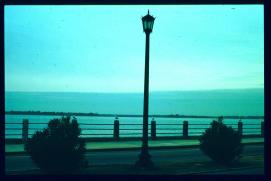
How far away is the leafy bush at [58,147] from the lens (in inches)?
404

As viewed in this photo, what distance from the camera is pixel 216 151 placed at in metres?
13.6

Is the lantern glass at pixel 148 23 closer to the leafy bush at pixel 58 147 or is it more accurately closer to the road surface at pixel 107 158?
the leafy bush at pixel 58 147

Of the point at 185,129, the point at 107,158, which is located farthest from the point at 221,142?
the point at 185,129

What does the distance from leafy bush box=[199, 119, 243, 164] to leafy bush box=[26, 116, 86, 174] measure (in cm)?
490

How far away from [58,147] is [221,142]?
225 inches

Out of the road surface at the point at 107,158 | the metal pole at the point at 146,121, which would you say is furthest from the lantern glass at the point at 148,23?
the road surface at the point at 107,158

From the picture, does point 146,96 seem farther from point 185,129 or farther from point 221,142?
point 185,129

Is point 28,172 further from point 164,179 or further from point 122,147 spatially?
point 122,147

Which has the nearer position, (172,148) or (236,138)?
(236,138)

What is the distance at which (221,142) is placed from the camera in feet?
44.2
